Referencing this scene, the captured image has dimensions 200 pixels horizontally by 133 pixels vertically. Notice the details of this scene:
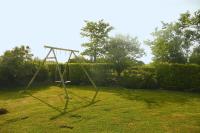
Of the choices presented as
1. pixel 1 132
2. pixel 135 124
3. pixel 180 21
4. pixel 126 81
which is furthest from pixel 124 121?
pixel 180 21

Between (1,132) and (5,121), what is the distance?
1.72m

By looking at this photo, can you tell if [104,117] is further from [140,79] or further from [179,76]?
[179,76]

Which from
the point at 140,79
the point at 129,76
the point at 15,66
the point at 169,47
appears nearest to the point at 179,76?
the point at 140,79

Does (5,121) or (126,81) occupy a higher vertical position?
(126,81)

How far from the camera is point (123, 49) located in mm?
35844

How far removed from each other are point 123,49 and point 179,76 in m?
14.1

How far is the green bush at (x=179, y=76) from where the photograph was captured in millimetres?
21984

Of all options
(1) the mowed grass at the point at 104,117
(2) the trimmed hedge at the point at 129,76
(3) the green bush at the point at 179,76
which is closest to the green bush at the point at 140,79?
(2) the trimmed hedge at the point at 129,76

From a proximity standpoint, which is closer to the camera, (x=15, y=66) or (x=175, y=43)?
(x=15, y=66)

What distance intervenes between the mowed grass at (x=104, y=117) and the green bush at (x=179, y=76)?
697 cm

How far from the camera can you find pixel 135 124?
10.4 m

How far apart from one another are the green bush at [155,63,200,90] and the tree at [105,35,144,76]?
10.3 m

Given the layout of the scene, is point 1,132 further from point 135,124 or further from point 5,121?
point 135,124

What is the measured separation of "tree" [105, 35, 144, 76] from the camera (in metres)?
34.2
